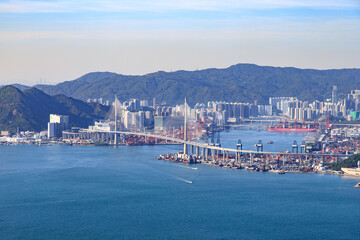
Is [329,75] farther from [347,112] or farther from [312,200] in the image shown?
[312,200]

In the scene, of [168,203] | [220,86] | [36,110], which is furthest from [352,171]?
[220,86]

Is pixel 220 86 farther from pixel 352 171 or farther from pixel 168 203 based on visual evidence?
pixel 168 203

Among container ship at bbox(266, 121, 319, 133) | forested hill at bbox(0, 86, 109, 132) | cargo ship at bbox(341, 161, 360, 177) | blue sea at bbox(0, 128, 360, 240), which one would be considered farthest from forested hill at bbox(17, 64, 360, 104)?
cargo ship at bbox(341, 161, 360, 177)

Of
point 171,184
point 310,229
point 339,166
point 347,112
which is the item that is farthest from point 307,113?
point 310,229

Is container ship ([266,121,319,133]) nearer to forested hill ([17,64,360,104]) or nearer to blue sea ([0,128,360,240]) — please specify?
blue sea ([0,128,360,240])

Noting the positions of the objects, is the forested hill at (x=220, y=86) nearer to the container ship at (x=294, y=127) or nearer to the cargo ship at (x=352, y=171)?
the container ship at (x=294, y=127)
